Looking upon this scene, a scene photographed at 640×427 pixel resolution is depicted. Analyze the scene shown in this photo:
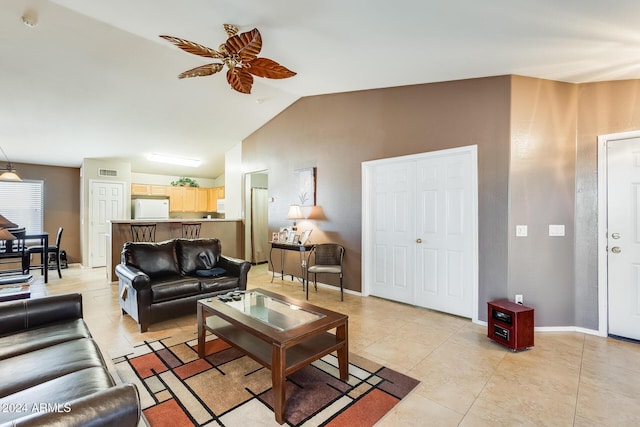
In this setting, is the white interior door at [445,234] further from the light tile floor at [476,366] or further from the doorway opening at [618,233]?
the doorway opening at [618,233]

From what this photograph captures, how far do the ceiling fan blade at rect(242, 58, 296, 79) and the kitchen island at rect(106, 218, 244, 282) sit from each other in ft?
13.0

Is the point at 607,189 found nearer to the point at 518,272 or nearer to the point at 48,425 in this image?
the point at 518,272

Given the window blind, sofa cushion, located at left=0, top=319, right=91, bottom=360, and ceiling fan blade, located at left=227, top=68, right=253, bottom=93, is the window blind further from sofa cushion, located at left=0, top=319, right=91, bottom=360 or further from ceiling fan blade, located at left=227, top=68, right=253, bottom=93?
ceiling fan blade, located at left=227, top=68, right=253, bottom=93

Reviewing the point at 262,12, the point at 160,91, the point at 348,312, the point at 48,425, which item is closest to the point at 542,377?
the point at 348,312

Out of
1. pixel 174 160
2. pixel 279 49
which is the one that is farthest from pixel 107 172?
pixel 279 49

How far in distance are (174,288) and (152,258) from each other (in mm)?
616

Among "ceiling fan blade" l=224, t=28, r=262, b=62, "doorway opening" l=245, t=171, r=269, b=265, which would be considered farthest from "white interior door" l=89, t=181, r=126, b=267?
"ceiling fan blade" l=224, t=28, r=262, b=62

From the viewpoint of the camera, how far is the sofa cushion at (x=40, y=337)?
1.72 meters

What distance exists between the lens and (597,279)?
3.04 m

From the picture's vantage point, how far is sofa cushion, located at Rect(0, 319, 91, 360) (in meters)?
1.72

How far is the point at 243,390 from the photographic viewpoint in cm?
206

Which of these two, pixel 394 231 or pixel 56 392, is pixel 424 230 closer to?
pixel 394 231

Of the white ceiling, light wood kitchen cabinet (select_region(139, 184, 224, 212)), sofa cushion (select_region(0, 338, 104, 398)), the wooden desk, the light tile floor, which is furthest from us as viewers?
light wood kitchen cabinet (select_region(139, 184, 224, 212))

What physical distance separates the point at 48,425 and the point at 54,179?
324 inches
